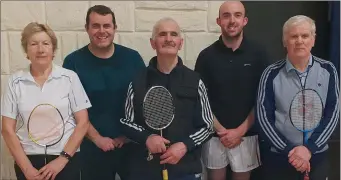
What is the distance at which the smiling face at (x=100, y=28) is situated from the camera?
84.4 inches

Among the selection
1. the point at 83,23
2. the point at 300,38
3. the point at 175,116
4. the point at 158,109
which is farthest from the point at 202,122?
the point at 83,23

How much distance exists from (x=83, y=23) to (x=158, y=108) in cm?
104

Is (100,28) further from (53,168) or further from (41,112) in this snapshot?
(53,168)

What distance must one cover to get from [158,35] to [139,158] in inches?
24.8

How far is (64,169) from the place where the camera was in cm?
196

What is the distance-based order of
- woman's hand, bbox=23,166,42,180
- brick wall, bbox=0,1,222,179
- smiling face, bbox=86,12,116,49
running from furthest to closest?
brick wall, bbox=0,1,222,179 < smiling face, bbox=86,12,116,49 < woman's hand, bbox=23,166,42,180

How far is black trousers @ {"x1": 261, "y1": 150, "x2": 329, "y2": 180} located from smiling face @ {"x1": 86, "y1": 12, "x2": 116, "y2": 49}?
1070 millimetres

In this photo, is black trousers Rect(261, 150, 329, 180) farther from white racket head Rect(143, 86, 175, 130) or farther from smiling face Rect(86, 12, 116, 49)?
smiling face Rect(86, 12, 116, 49)

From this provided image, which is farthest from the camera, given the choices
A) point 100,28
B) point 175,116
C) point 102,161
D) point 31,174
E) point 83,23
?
point 83,23

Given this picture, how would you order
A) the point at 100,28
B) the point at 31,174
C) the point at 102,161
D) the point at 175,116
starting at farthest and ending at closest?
the point at 102,161 → the point at 100,28 → the point at 175,116 → the point at 31,174

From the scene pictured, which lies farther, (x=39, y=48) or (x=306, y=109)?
(x=306, y=109)

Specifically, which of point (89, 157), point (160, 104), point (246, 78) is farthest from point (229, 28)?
point (89, 157)

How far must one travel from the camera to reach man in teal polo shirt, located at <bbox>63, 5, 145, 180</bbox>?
84.9 inches

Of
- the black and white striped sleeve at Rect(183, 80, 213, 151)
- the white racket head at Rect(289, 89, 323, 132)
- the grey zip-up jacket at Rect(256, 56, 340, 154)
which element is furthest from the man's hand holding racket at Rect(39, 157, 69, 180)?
the white racket head at Rect(289, 89, 323, 132)
